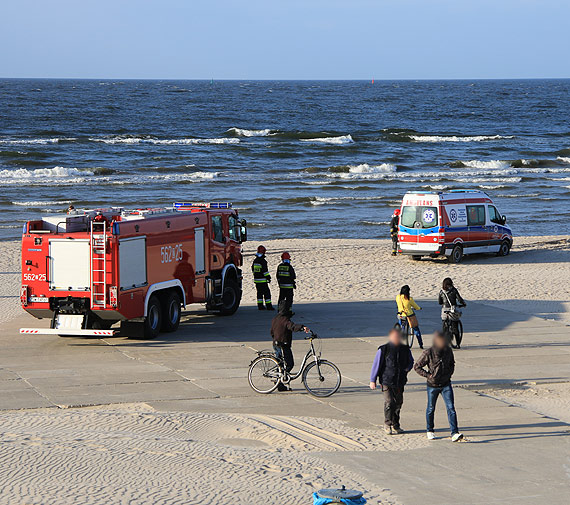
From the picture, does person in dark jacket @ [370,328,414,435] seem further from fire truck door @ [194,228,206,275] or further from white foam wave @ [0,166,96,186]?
white foam wave @ [0,166,96,186]

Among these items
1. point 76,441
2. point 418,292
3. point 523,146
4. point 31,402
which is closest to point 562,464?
point 76,441

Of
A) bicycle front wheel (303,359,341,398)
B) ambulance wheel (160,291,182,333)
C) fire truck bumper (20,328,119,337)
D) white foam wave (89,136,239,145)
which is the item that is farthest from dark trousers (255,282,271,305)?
white foam wave (89,136,239,145)

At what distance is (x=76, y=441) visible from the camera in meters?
11.3

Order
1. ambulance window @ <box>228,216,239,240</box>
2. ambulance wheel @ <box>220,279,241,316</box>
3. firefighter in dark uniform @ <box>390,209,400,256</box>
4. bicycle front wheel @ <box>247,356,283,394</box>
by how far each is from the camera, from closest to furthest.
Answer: bicycle front wheel @ <box>247,356,283,394</box> → ambulance wheel @ <box>220,279,241,316</box> → ambulance window @ <box>228,216,239,240</box> → firefighter in dark uniform @ <box>390,209,400,256</box>

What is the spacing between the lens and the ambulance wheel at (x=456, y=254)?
3078cm

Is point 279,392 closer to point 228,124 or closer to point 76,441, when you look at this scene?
point 76,441

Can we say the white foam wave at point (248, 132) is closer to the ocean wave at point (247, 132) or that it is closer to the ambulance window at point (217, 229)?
the ocean wave at point (247, 132)

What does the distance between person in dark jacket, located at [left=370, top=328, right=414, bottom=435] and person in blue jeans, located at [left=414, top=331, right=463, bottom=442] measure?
1.02ft

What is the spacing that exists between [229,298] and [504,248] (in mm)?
13968

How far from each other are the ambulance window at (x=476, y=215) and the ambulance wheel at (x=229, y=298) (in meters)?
11.5

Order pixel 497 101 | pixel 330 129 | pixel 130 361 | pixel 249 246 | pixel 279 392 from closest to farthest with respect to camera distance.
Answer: pixel 279 392 < pixel 130 361 < pixel 249 246 < pixel 330 129 < pixel 497 101

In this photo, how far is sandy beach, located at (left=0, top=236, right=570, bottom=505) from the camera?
32.7 feet

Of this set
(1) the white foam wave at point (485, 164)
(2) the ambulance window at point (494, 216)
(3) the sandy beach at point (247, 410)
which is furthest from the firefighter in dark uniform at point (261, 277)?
(1) the white foam wave at point (485, 164)

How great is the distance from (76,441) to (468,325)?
12.1m
